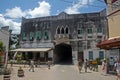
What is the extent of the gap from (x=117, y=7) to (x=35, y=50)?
19.7 meters

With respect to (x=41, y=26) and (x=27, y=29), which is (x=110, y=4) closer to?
(x=41, y=26)

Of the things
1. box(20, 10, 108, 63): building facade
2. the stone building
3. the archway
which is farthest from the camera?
the archway

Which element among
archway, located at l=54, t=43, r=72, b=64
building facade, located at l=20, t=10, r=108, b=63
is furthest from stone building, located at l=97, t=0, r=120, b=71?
archway, located at l=54, t=43, r=72, b=64

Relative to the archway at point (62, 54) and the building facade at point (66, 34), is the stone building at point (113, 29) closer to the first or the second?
the building facade at point (66, 34)

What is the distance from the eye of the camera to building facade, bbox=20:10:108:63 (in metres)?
36.1

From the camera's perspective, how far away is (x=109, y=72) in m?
22.4

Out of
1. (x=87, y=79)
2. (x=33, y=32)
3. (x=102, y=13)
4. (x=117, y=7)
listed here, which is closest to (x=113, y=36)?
(x=117, y=7)

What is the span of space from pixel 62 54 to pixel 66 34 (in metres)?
9.00

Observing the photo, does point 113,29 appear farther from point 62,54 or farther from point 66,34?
point 62,54

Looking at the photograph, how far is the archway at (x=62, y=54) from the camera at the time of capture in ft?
132

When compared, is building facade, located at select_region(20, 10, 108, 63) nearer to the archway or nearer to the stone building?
the archway

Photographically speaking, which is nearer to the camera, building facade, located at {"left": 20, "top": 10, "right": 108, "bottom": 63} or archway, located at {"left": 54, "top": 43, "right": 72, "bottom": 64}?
building facade, located at {"left": 20, "top": 10, "right": 108, "bottom": 63}

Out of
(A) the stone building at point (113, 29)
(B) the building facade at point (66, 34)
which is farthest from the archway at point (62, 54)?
(A) the stone building at point (113, 29)

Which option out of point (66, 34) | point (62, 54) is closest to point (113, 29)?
point (66, 34)
